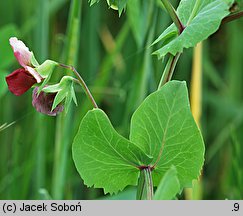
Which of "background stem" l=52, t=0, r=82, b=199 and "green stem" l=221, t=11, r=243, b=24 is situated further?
"background stem" l=52, t=0, r=82, b=199

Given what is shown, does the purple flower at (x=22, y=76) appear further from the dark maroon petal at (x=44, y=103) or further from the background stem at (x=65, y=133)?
the background stem at (x=65, y=133)

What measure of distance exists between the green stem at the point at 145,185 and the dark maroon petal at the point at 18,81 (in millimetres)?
154

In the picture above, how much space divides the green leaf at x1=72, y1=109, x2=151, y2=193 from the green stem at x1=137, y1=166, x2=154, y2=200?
0.01 metres

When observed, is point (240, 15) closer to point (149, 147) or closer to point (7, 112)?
point (149, 147)

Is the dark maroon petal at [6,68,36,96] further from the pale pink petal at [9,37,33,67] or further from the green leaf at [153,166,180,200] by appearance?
the green leaf at [153,166,180,200]

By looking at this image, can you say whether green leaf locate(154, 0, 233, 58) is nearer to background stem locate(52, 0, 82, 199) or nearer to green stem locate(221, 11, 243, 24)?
green stem locate(221, 11, 243, 24)

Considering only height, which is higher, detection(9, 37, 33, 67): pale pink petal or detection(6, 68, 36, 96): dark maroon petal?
detection(9, 37, 33, 67): pale pink petal

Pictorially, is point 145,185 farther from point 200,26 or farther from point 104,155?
point 200,26

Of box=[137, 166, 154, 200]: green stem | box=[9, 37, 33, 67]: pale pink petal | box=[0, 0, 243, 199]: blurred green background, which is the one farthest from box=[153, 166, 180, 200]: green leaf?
box=[0, 0, 243, 199]: blurred green background

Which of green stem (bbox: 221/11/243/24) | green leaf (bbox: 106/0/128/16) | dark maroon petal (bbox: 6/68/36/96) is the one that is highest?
green leaf (bbox: 106/0/128/16)

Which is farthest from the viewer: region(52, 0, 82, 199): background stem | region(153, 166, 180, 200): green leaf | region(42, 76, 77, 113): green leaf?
region(52, 0, 82, 199): background stem

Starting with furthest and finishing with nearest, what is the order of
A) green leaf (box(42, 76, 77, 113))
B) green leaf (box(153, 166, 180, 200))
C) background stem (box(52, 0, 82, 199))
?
background stem (box(52, 0, 82, 199)) < green leaf (box(42, 76, 77, 113)) < green leaf (box(153, 166, 180, 200))

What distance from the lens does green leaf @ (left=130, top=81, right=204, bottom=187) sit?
0.53 m

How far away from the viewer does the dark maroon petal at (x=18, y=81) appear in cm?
54
